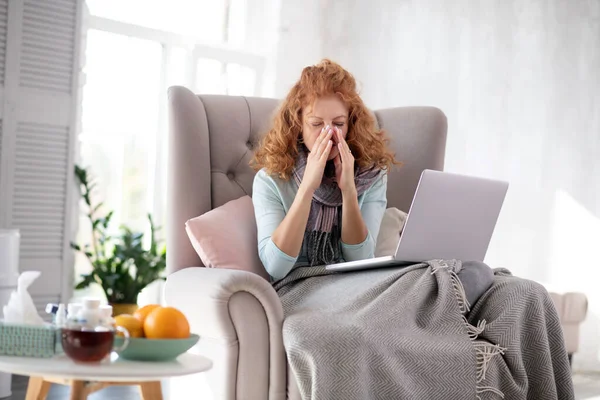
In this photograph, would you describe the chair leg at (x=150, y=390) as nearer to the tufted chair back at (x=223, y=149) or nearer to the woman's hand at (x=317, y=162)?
the tufted chair back at (x=223, y=149)

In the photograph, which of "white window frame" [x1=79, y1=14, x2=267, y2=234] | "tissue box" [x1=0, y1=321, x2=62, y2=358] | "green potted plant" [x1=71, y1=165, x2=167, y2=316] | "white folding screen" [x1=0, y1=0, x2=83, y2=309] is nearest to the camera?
"tissue box" [x1=0, y1=321, x2=62, y2=358]

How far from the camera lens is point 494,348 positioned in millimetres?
1890

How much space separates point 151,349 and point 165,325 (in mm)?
50

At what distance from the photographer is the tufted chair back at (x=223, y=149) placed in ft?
7.79

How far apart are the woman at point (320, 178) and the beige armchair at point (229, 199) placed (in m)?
0.15

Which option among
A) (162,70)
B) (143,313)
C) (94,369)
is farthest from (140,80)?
(94,369)

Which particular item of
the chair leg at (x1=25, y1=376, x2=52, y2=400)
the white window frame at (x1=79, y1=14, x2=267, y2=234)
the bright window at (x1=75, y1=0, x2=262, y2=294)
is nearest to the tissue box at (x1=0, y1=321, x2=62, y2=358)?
the chair leg at (x1=25, y1=376, x2=52, y2=400)

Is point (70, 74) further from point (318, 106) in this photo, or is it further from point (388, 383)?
point (388, 383)

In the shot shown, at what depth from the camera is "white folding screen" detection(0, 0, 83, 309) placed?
11.6 ft

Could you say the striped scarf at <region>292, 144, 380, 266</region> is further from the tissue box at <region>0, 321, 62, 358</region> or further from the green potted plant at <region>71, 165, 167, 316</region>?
the green potted plant at <region>71, 165, 167, 316</region>

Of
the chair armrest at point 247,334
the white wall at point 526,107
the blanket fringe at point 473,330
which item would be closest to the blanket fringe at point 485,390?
the blanket fringe at point 473,330

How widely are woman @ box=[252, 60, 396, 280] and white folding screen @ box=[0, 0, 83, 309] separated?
63.9 inches

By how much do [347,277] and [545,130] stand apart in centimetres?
256

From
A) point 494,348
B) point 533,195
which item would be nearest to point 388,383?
point 494,348
